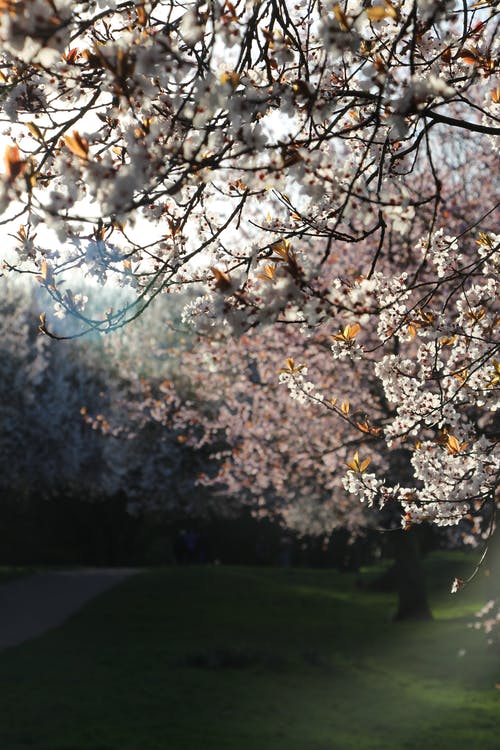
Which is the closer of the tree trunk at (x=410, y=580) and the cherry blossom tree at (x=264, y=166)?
the cherry blossom tree at (x=264, y=166)

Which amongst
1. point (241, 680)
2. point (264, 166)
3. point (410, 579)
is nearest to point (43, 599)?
point (410, 579)

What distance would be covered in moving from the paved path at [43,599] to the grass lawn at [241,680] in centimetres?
58

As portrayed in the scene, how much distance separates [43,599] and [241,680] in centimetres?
1158

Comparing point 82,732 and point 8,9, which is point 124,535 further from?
point 8,9

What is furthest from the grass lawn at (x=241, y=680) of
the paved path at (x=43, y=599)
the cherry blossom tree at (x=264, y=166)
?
the cherry blossom tree at (x=264, y=166)

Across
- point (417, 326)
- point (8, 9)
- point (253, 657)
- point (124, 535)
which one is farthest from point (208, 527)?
point (8, 9)

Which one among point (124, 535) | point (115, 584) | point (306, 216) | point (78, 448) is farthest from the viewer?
point (124, 535)

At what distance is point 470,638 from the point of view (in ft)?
74.2

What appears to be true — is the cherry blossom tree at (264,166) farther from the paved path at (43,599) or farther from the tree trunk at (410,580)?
the tree trunk at (410,580)

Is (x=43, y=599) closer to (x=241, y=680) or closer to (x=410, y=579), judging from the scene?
(x=410, y=579)

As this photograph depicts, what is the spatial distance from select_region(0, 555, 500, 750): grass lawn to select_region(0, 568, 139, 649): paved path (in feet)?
1.90

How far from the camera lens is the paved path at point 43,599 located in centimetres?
2084

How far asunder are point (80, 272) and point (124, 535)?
42.0 metres

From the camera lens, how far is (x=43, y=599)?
85.6 ft
